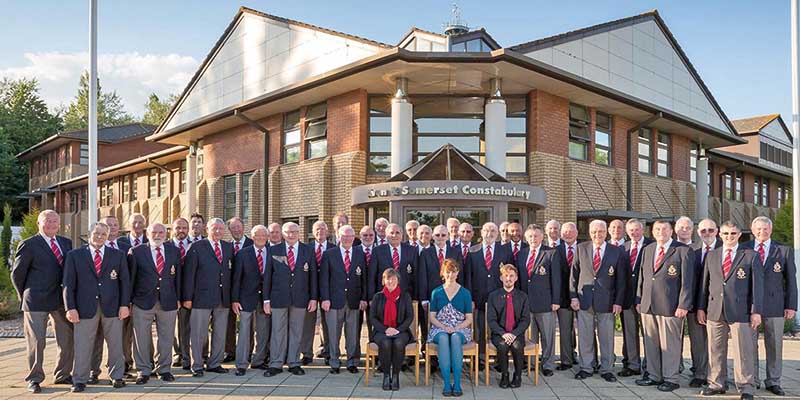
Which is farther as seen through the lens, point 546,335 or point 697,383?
point 546,335

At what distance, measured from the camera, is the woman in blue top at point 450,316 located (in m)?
7.70

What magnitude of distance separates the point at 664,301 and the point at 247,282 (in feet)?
17.5

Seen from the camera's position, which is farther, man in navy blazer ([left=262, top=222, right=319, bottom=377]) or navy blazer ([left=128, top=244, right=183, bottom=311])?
man in navy blazer ([left=262, top=222, right=319, bottom=377])

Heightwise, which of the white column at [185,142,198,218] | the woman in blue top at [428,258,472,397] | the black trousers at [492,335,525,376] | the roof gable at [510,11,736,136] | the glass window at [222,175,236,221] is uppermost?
the roof gable at [510,11,736,136]

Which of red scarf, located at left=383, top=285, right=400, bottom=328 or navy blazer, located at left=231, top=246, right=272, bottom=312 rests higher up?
navy blazer, located at left=231, top=246, right=272, bottom=312

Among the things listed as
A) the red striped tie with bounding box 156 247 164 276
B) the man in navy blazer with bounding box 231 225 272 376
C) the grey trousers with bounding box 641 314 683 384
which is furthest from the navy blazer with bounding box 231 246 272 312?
the grey trousers with bounding box 641 314 683 384

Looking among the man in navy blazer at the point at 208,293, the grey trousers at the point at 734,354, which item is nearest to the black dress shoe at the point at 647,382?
the grey trousers at the point at 734,354

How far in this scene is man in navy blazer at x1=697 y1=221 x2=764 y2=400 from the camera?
24.2 ft

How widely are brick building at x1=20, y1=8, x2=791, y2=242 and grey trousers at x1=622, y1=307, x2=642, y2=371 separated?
6.04m

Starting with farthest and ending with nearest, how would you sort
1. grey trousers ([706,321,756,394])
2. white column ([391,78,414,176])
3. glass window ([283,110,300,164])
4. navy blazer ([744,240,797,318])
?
glass window ([283,110,300,164]) → white column ([391,78,414,176]) → navy blazer ([744,240,797,318]) → grey trousers ([706,321,756,394])

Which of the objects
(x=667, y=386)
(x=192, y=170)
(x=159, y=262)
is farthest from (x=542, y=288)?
(x=192, y=170)

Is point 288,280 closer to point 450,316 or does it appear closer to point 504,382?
point 450,316

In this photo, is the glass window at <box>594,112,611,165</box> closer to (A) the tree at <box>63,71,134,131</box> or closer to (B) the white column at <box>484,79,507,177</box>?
(B) the white column at <box>484,79,507,177</box>

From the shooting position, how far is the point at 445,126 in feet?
55.9
